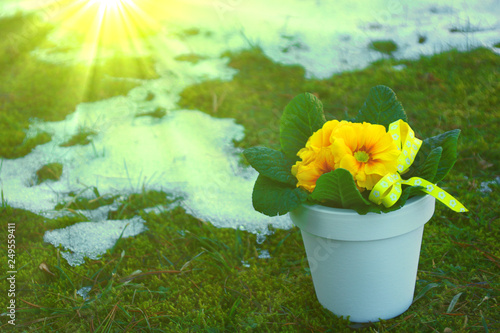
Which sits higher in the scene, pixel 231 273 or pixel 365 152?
pixel 365 152

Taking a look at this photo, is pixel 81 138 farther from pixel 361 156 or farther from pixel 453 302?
pixel 453 302

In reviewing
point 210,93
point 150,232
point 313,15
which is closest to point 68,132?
point 210,93

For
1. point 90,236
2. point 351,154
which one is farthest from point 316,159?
point 90,236

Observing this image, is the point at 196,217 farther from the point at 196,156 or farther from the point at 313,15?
the point at 313,15

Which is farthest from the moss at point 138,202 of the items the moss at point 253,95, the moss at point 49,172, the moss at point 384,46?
the moss at point 384,46

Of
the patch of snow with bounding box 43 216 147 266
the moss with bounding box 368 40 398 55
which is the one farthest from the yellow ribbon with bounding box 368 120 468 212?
the moss with bounding box 368 40 398 55

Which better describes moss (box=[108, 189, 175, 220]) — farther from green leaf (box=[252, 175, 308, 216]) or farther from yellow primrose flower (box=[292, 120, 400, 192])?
yellow primrose flower (box=[292, 120, 400, 192])
